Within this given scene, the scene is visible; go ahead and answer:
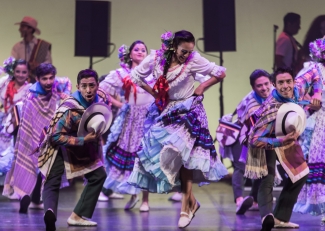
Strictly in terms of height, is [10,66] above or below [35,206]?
above

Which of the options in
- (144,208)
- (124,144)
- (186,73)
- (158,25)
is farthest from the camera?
(158,25)

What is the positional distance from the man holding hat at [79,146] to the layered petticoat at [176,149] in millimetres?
370

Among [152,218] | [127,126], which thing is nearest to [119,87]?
[127,126]

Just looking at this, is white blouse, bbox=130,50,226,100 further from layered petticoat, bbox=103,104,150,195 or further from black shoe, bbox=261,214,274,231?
layered petticoat, bbox=103,104,150,195

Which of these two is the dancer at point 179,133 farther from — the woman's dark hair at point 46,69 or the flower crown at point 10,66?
the flower crown at point 10,66

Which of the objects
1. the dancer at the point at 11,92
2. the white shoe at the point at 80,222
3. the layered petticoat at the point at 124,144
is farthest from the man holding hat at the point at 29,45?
the white shoe at the point at 80,222

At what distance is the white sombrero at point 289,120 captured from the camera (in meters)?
5.09

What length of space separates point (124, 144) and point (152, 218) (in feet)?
3.53

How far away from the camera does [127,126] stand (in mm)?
7051

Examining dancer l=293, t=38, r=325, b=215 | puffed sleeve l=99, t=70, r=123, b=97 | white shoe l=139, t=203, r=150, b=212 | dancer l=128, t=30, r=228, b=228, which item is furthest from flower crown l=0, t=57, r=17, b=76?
dancer l=293, t=38, r=325, b=215

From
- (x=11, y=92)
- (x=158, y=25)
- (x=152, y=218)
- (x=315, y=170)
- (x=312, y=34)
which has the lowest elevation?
(x=152, y=218)

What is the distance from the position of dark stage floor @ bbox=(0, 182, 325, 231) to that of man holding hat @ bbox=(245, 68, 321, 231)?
0.32 m

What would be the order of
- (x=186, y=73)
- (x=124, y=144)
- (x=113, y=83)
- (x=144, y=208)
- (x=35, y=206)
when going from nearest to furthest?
(x=186, y=73), (x=144, y=208), (x=35, y=206), (x=124, y=144), (x=113, y=83)

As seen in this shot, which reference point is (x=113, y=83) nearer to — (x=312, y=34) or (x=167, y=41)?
(x=167, y=41)
